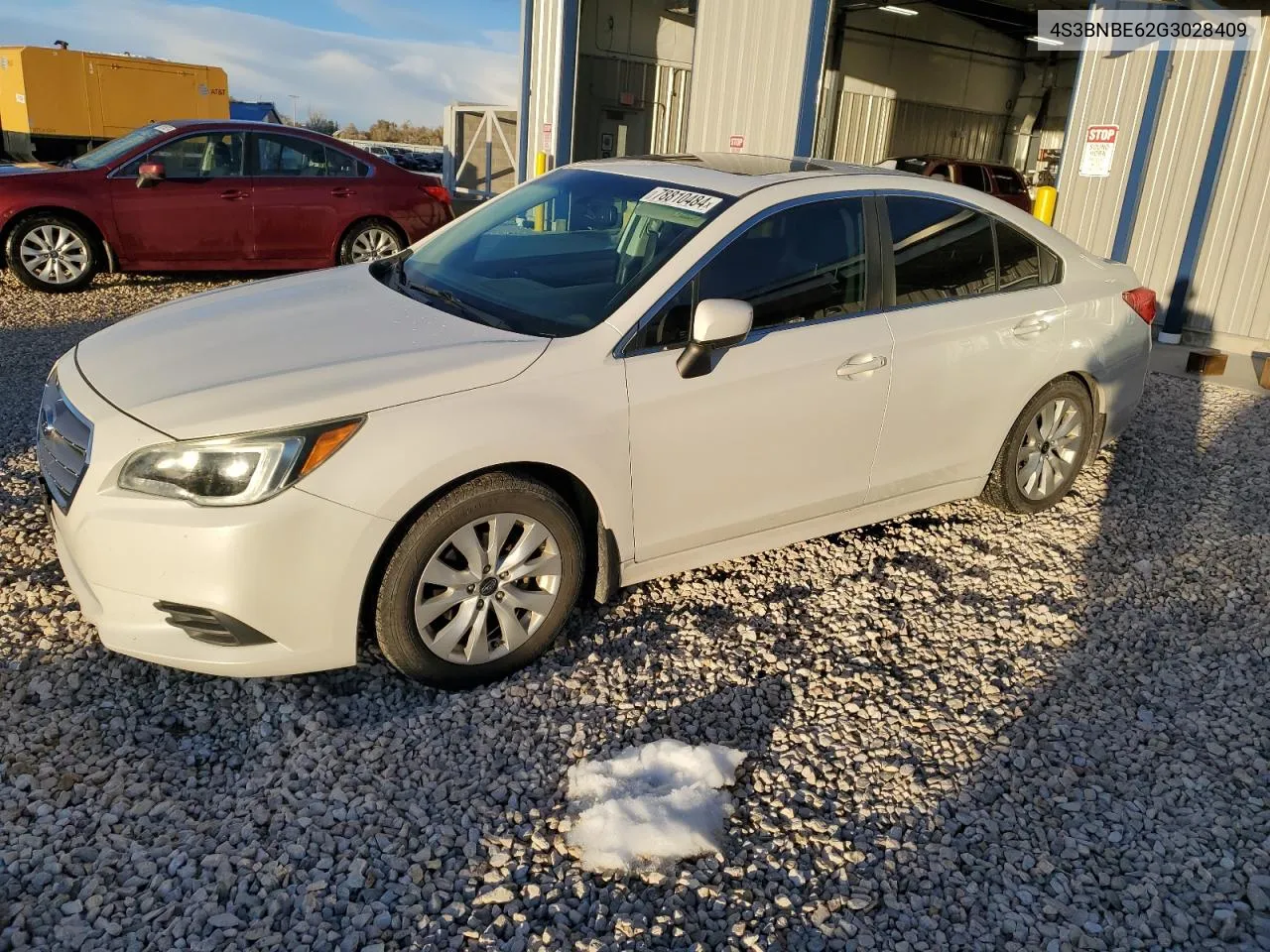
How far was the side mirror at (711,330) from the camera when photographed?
3.32 metres

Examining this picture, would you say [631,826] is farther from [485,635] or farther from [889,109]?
[889,109]

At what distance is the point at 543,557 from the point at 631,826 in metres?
0.98

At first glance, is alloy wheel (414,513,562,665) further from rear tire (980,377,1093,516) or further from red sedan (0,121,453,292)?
red sedan (0,121,453,292)

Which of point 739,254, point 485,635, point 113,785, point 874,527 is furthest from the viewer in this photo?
point 874,527

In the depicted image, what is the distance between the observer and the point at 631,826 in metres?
2.70

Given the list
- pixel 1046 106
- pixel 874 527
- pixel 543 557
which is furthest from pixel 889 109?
pixel 543 557

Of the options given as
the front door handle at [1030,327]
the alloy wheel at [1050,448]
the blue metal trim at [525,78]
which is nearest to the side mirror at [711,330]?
the front door handle at [1030,327]

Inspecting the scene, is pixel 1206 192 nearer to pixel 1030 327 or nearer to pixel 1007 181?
pixel 1030 327

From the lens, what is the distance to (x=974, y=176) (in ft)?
55.3

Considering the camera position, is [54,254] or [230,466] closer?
[230,466]

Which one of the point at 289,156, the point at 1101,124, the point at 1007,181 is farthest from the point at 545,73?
the point at 1007,181

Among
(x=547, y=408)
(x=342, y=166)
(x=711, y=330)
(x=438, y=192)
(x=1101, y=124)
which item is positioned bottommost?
(x=547, y=408)

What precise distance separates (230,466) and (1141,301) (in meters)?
4.54

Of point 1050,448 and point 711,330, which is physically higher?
point 711,330
